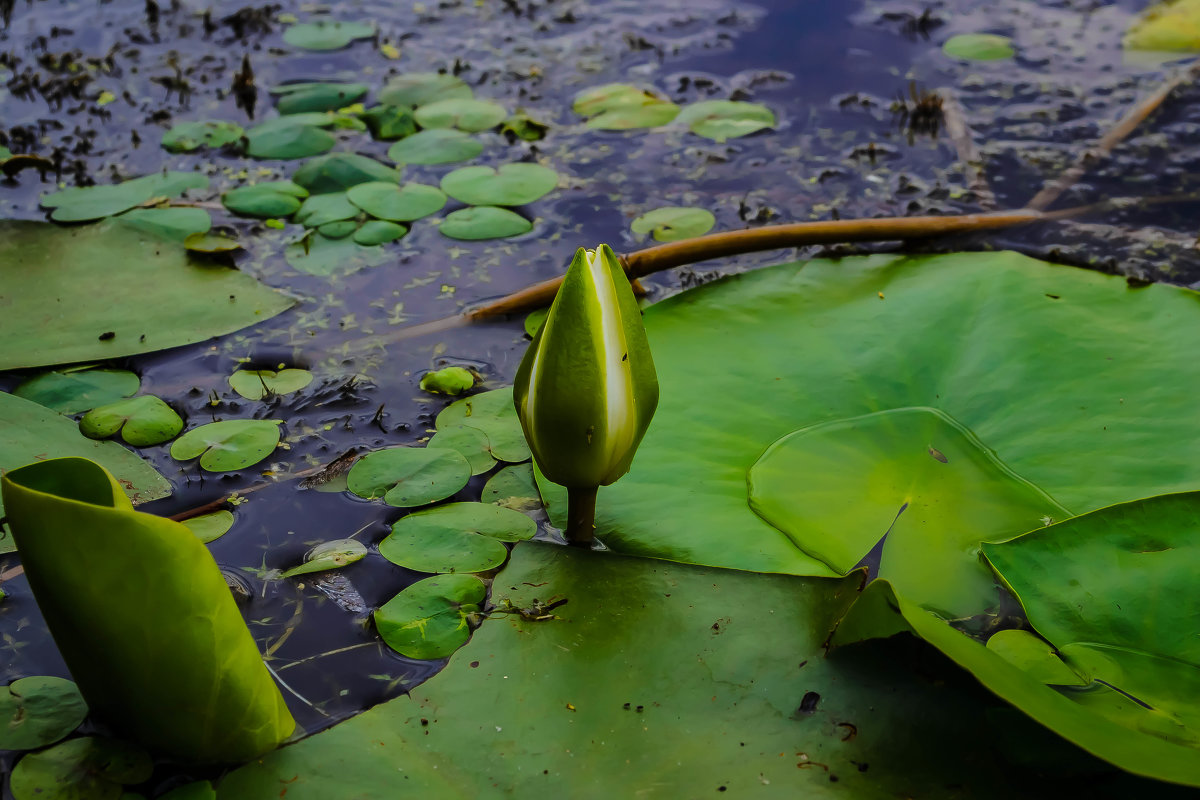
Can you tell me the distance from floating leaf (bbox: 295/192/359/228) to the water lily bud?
1.55m

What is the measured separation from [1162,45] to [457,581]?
3.74m

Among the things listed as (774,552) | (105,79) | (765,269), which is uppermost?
(105,79)

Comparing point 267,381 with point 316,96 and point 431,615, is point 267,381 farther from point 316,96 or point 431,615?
point 316,96

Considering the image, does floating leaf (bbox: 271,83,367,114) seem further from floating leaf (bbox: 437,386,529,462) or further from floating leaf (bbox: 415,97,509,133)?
floating leaf (bbox: 437,386,529,462)

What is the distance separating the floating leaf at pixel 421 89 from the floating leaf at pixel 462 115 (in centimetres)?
6

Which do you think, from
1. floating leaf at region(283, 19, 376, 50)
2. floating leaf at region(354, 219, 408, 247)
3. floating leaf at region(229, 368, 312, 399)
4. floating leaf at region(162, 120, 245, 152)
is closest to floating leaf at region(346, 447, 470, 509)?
floating leaf at region(229, 368, 312, 399)

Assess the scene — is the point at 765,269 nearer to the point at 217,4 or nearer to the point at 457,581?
the point at 457,581

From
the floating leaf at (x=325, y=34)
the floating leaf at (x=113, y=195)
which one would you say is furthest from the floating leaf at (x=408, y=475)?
the floating leaf at (x=325, y=34)

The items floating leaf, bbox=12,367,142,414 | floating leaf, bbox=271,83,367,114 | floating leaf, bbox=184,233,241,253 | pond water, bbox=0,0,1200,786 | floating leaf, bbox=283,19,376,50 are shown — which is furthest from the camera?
floating leaf, bbox=283,19,376,50

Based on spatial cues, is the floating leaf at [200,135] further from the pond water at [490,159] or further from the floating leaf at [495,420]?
the floating leaf at [495,420]

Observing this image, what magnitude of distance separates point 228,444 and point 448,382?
518 millimetres

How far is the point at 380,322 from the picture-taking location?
97.1 inches

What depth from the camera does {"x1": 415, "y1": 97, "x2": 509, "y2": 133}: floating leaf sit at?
11.1 feet

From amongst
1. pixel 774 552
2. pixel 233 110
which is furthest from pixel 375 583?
pixel 233 110
